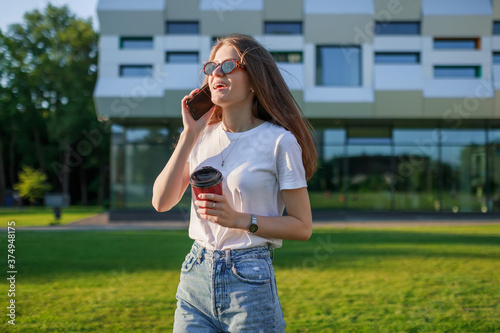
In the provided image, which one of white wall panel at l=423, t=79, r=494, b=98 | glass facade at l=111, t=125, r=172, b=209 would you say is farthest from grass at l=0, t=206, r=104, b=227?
white wall panel at l=423, t=79, r=494, b=98

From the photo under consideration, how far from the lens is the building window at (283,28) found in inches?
844

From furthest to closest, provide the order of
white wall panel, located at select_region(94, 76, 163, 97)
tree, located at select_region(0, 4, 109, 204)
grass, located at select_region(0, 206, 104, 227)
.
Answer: tree, located at select_region(0, 4, 109, 204), white wall panel, located at select_region(94, 76, 163, 97), grass, located at select_region(0, 206, 104, 227)

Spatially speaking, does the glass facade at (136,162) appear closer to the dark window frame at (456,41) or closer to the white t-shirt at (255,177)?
the dark window frame at (456,41)

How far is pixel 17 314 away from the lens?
5520 mm

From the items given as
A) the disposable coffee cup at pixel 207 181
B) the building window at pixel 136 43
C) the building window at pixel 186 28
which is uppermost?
the building window at pixel 186 28

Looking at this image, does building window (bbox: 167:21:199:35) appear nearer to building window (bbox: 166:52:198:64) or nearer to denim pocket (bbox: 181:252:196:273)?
building window (bbox: 166:52:198:64)

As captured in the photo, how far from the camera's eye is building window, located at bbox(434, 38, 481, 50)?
21.5 metres

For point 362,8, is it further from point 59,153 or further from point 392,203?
point 59,153

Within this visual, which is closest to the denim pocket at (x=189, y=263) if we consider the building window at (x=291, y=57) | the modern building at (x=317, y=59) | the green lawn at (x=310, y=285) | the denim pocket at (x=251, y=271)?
the denim pocket at (x=251, y=271)

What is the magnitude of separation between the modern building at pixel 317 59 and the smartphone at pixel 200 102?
18249 millimetres

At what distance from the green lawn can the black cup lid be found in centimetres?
358

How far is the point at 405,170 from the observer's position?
22.9 m

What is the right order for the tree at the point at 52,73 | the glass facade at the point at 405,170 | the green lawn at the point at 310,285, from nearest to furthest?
1. the green lawn at the point at 310,285
2. the glass facade at the point at 405,170
3. the tree at the point at 52,73

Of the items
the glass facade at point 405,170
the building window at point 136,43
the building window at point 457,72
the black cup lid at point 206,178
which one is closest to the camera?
the black cup lid at point 206,178
